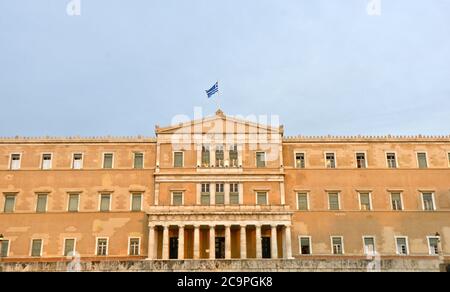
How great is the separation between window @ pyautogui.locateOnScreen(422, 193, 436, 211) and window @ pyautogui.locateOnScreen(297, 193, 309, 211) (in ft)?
30.7

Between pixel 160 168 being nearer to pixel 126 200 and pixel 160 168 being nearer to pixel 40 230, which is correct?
pixel 126 200

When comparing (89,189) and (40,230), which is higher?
(89,189)

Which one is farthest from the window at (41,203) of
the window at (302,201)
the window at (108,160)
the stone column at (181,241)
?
the window at (302,201)

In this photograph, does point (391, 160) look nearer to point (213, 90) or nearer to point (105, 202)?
point (213, 90)

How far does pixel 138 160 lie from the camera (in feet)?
142

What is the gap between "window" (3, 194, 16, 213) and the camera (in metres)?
41.5

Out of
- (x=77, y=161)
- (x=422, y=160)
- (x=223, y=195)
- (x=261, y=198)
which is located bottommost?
(x=261, y=198)

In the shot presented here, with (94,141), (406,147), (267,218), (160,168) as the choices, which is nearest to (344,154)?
(406,147)

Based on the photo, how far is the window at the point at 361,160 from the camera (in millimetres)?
43156

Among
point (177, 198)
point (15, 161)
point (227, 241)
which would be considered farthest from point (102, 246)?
point (15, 161)

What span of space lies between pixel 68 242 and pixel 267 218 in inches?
612

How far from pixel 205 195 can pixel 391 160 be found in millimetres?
15686
